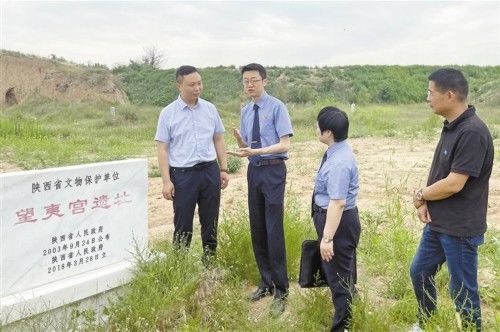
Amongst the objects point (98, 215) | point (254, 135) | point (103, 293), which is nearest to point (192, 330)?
point (103, 293)

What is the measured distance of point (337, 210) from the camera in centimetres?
306

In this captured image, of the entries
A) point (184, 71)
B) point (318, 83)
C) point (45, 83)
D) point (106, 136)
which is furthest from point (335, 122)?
point (318, 83)

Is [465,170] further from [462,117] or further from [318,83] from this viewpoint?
[318,83]

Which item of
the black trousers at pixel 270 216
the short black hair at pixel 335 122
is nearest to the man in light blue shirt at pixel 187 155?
the black trousers at pixel 270 216

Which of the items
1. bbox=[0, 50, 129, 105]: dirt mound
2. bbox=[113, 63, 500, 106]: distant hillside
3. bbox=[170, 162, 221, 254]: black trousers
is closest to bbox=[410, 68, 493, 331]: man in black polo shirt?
bbox=[170, 162, 221, 254]: black trousers

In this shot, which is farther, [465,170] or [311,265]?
[311,265]

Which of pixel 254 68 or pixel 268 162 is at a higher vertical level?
pixel 254 68

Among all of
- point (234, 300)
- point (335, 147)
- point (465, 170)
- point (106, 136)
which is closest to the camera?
point (465, 170)

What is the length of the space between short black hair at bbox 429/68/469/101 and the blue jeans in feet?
2.53

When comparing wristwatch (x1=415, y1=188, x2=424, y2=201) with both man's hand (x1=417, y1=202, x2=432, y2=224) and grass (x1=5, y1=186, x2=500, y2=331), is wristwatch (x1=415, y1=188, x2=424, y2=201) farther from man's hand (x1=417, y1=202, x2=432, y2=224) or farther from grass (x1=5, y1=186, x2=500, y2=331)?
grass (x1=5, y1=186, x2=500, y2=331)

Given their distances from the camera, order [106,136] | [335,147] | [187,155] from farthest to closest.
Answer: [106,136]
[187,155]
[335,147]

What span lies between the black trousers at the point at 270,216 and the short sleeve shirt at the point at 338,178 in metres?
0.59

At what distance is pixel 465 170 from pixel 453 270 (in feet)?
1.92

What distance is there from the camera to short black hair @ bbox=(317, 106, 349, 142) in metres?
3.14
